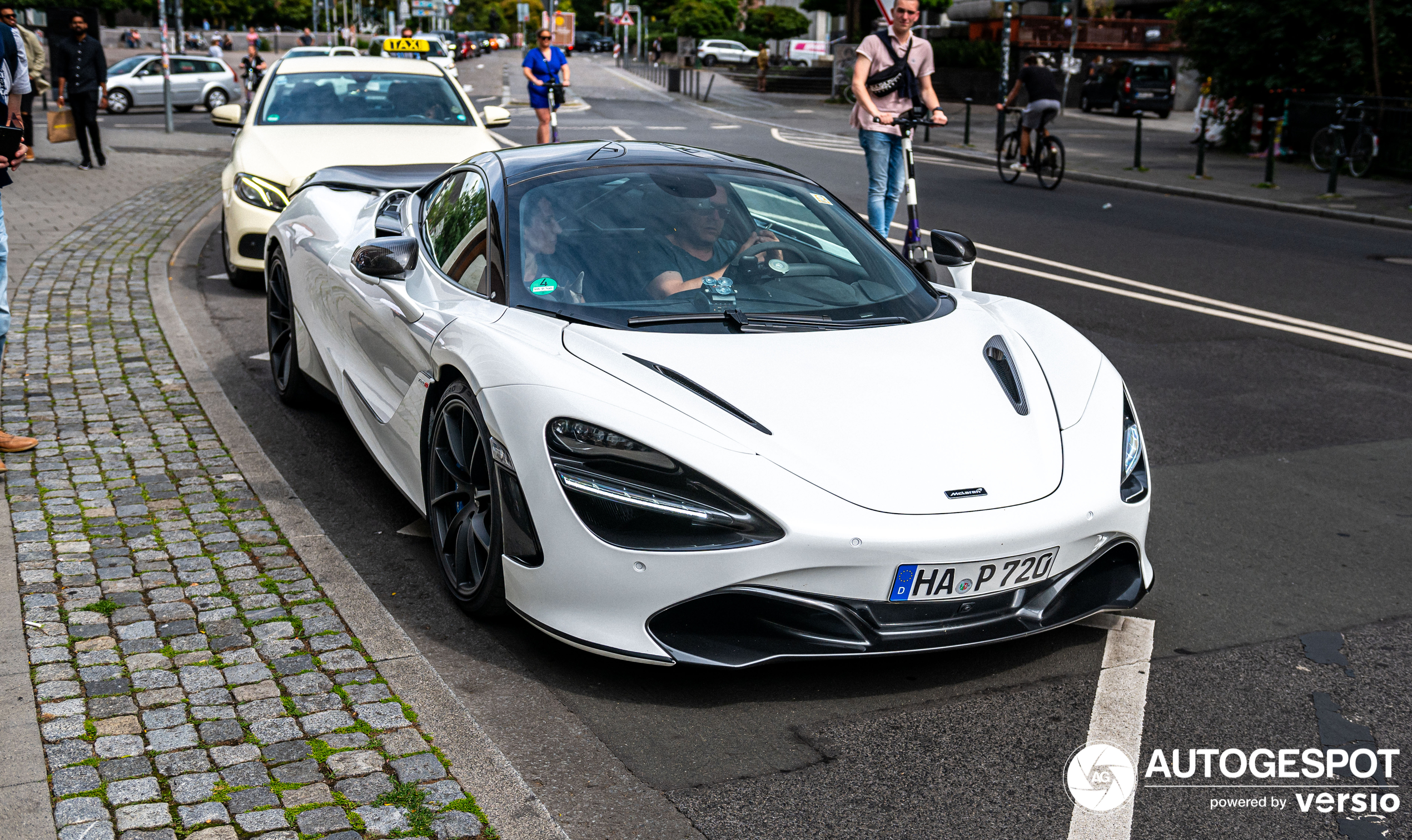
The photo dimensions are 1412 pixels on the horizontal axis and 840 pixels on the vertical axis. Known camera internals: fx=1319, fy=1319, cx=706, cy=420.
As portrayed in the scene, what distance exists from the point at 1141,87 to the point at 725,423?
134 feet

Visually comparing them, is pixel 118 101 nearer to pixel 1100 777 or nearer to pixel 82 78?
pixel 82 78

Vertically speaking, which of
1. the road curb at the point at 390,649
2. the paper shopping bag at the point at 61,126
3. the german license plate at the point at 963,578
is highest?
the paper shopping bag at the point at 61,126

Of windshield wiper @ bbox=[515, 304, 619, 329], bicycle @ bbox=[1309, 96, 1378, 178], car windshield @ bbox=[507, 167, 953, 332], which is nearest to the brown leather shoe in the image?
car windshield @ bbox=[507, 167, 953, 332]

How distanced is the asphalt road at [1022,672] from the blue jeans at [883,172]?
311cm

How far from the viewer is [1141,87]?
40750 millimetres

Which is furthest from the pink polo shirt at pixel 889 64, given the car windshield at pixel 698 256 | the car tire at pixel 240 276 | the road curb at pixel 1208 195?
the road curb at pixel 1208 195

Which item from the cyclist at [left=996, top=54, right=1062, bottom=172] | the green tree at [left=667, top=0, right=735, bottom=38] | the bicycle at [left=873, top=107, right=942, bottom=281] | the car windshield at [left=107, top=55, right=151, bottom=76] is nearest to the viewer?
the bicycle at [left=873, top=107, right=942, bottom=281]

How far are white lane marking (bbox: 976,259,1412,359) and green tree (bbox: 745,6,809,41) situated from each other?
69124 millimetres

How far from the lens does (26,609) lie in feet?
13.1

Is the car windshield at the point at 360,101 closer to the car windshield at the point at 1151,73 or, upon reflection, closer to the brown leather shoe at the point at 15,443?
the brown leather shoe at the point at 15,443

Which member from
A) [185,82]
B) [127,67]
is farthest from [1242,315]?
[127,67]

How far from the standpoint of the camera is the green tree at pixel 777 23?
7712 cm

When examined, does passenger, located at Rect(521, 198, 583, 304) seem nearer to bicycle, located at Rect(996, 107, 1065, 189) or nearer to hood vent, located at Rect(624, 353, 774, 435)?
hood vent, located at Rect(624, 353, 774, 435)

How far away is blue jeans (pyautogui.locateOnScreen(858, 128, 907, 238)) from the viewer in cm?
1041
